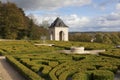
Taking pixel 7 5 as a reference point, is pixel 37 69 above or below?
below

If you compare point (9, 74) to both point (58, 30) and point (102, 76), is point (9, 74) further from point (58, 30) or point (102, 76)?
point (58, 30)

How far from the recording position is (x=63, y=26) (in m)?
46.5

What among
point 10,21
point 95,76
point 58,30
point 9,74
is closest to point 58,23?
point 58,30

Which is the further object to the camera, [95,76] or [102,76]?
[95,76]

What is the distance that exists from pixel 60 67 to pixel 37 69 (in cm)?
125

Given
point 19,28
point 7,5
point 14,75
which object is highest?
point 7,5

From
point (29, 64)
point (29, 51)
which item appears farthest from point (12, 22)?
point (29, 64)

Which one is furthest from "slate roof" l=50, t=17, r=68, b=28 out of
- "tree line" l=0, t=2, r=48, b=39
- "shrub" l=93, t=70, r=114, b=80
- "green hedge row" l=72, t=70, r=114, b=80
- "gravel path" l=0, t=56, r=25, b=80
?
"shrub" l=93, t=70, r=114, b=80

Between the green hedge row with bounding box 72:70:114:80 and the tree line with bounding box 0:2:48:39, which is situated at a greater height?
the tree line with bounding box 0:2:48:39

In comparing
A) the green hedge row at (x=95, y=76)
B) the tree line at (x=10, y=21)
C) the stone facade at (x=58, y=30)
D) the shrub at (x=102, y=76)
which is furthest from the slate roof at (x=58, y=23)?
the shrub at (x=102, y=76)

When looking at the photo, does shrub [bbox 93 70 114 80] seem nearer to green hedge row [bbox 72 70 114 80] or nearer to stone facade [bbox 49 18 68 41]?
green hedge row [bbox 72 70 114 80]

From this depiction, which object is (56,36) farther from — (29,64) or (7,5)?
(29,64)

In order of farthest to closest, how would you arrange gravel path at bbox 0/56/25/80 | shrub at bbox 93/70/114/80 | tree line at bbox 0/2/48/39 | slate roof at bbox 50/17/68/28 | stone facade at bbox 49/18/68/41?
tree line at bbox 0/2/48/39 < slate roof at bbox 50/17/68/28 < stone facade at bbox 49/18/68/41 < gravel path at bbox 0/56/25/80 < shrub at bbox 93/70/114/80

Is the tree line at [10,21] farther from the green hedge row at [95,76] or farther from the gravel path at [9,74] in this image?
the green hedge row at [95,76]
